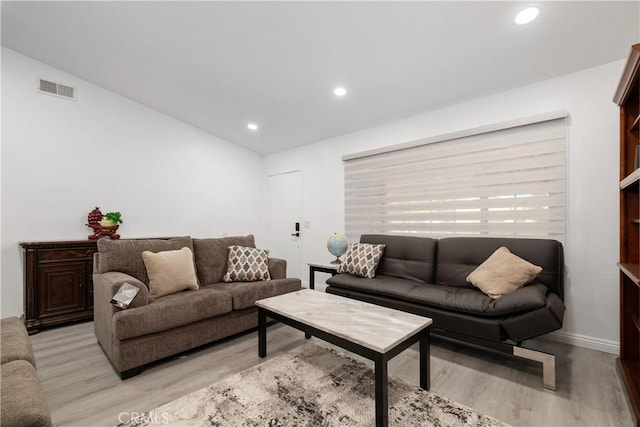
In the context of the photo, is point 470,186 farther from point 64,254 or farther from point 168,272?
point 64,254

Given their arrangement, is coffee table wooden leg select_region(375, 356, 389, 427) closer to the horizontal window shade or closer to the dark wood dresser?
the horizontal window shade

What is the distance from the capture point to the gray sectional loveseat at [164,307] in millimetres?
2012

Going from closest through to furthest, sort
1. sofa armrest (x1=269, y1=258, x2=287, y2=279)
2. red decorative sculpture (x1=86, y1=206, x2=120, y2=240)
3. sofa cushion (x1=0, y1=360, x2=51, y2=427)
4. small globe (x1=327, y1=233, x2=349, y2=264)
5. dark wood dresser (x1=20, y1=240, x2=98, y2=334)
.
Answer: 1. sofa cushion (x1=0, y1=360, x2=51, y2=427)
2. dark wood dresser (x1=20, y1=240, x2=98, y2=334)
3. sofa armrest (x1=269, y1=258, x2=287, y2=279)
4. red decorative sculpture (x1=86, y1=206, x2=120, y2=240)
5. small globe (x1=327, y1=233, x2=349, y2=264)

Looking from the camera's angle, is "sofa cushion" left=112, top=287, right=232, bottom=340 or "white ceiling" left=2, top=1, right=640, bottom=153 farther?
"white ceiling" left=2, top=1, right=640, bottom=153

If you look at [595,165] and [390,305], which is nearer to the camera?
[595,165]

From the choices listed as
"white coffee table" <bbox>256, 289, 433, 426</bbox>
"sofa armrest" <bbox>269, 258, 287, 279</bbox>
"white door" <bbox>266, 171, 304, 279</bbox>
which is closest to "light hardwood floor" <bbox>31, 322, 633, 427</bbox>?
"white coffee table" <bbox>256, 289, 433, 426</bbox>

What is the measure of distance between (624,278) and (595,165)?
39.2 inches

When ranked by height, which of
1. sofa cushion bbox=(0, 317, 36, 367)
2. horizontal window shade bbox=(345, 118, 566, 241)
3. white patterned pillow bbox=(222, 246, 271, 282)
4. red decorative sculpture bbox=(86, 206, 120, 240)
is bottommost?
sofa cushion bbox=(0, 317, 36, 367)

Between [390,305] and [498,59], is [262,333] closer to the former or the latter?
[390,305]

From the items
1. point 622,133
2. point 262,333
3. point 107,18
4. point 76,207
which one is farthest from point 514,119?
point 76,207

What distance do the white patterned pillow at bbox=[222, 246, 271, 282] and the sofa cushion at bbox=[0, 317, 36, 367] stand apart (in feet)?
5.29

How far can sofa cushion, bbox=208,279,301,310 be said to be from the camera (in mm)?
2631

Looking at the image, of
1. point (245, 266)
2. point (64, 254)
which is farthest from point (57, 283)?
point (245, 266)

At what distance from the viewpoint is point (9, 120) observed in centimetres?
306
